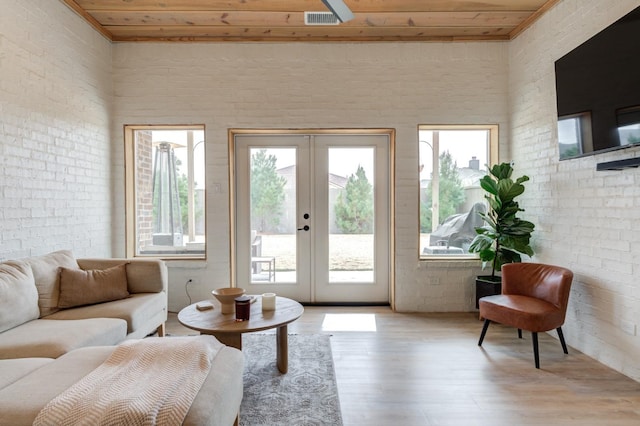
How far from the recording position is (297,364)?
2.61 meters

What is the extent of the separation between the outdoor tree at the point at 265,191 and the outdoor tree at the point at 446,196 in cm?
168

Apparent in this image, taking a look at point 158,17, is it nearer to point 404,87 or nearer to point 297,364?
point 404,87

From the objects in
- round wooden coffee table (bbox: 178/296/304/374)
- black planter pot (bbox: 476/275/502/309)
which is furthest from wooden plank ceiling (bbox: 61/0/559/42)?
round wooden coffee table (bbox: 178/296/304/374)

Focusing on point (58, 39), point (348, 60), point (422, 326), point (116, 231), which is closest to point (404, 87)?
point (348, 60)

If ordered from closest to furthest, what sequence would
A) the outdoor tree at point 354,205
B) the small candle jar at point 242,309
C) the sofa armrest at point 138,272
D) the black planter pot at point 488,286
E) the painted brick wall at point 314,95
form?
the small candle jar at point 242,309, the sofa armrest at point 138,272, the black planter pot at point 488,286, the painted brick wall at point 314,95, the outdoor tree at point 354,205

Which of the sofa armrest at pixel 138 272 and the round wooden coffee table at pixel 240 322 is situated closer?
the round wooden coffee table at pixel 240 322

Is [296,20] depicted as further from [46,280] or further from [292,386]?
[292,386]

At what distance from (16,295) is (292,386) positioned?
185cm

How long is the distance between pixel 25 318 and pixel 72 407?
1.48 m

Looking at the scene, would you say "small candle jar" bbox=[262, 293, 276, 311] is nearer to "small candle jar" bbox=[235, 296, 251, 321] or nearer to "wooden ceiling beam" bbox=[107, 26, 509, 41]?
"small candle jar" bbox=[235, 296, 251, 321]

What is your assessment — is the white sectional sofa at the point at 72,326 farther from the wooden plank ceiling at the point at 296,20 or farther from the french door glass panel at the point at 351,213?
the wooden plank ceiling at the point at 296,20

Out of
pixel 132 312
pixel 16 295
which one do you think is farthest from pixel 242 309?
pixel 16 295

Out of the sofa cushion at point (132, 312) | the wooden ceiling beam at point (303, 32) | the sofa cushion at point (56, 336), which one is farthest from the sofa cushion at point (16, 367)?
the wooden ceiling beam at point (303, 32)

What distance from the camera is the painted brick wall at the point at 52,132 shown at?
8.45ft
